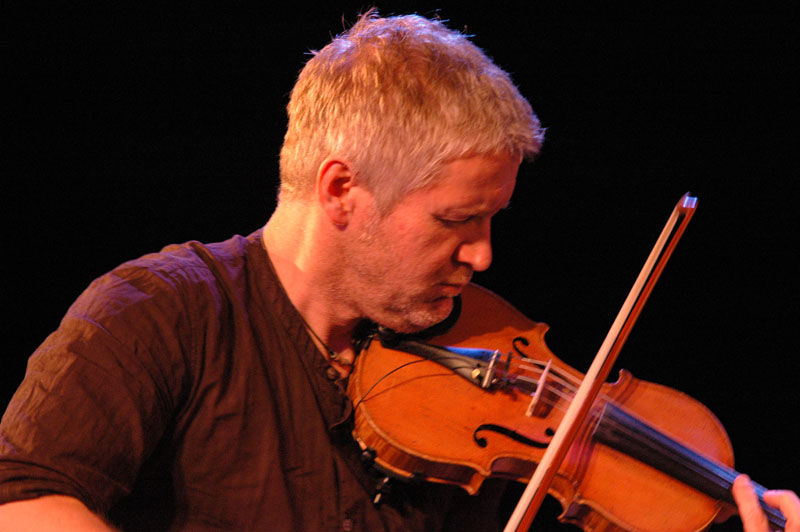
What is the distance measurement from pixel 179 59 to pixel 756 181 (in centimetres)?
196

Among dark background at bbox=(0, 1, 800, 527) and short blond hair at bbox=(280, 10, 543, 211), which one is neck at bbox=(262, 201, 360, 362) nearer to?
short blond hair at bbox=(280, 10, 543, 211)

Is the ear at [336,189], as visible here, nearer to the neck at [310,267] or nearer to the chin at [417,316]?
the neck at [310,267]

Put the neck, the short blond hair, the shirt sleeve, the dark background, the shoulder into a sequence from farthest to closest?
1. the dark background
2. the neck
3. the short blond hair
4. the shoulder
5. the shirt sleeve

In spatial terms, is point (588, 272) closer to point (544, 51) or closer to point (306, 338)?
point (544, 51)

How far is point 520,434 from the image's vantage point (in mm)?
1435

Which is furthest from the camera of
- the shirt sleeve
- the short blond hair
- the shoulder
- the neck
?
the neck

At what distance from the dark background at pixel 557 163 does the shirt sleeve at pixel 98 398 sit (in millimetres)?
985

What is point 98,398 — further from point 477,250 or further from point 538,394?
point 538,394

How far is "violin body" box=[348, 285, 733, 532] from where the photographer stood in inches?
53.5

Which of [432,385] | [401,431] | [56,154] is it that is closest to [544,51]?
[432,385]

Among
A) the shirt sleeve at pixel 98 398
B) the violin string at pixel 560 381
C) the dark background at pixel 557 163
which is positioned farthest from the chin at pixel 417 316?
the dark background at pixel 557 163

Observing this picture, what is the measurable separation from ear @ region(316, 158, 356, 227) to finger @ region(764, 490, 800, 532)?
1076 millimetres

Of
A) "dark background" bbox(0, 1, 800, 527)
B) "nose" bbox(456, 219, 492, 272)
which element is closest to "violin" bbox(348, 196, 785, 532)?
"nose" bbox(456, 219, 492, 272)

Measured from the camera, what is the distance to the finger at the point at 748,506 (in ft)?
4.28
